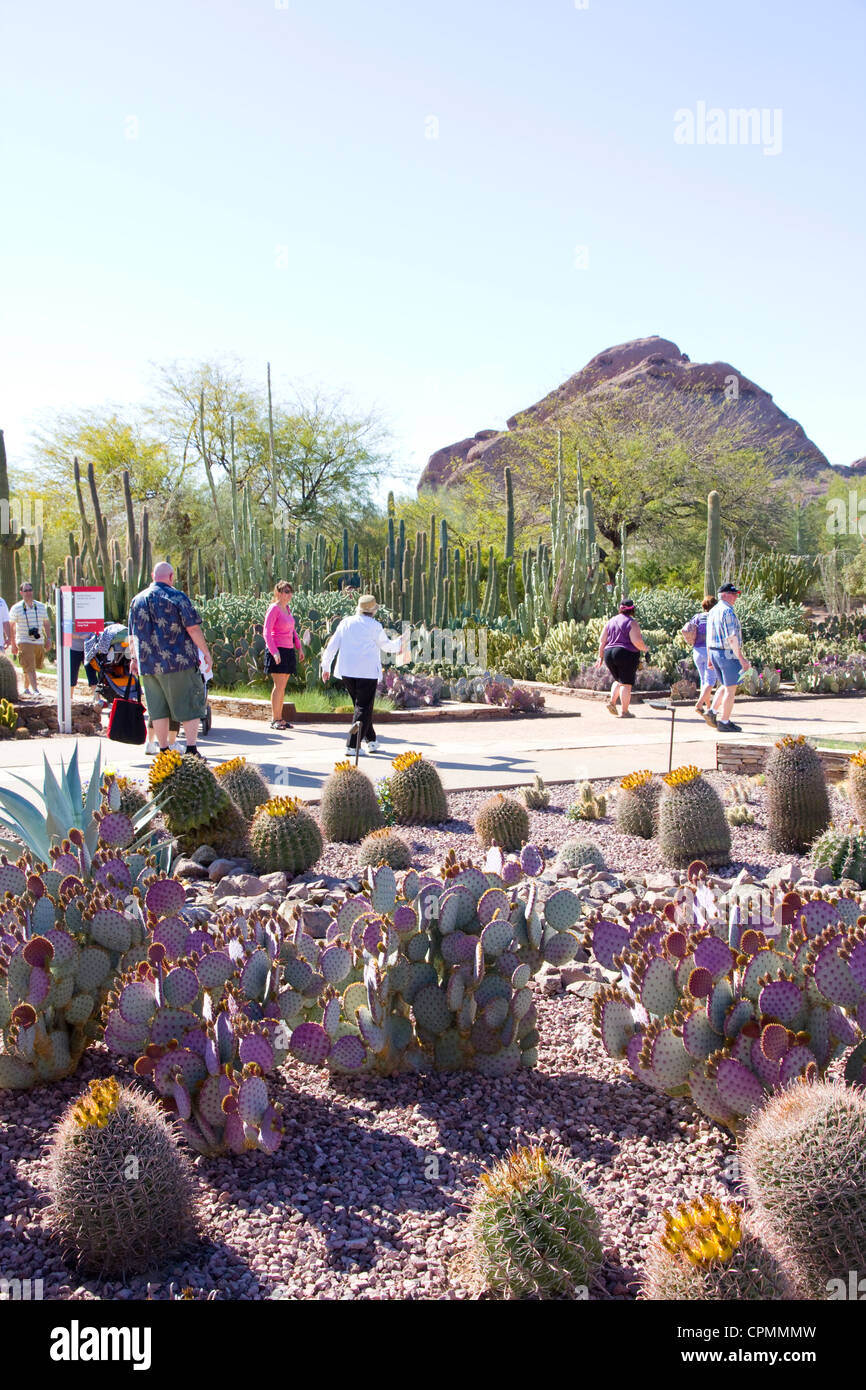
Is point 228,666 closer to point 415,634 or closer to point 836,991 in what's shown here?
point 415,634

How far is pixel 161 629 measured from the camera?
8781 millimetres

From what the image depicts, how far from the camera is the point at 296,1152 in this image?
3176 mm

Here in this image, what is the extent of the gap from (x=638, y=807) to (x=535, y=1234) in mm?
4635

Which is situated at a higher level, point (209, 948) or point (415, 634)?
point (415, 634)

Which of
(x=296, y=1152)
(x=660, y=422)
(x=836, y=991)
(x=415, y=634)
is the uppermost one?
(x=660, y=422)

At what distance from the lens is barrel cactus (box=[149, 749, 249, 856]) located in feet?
20.1

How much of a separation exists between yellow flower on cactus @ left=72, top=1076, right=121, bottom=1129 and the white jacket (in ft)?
25.1

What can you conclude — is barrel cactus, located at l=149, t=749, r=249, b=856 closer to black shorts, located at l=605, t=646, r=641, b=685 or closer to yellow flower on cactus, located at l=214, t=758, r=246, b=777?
yellow flower on cactus, located at l=214, t=758, r=246, b=777

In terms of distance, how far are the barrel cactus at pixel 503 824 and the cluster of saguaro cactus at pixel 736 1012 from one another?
3.01 metres

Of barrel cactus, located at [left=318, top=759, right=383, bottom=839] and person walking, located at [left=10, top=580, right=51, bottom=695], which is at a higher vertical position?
person walking, located at [left=10, top=580, right=51, bottom=695]

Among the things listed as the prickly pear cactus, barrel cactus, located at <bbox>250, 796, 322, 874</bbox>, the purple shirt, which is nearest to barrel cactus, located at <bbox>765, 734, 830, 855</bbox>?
barrel cactus, located at <bbox>250, 796, 322, 874</bbox>

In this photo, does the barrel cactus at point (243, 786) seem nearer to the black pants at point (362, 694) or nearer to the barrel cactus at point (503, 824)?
the barrel cactus at point (503, 824)
